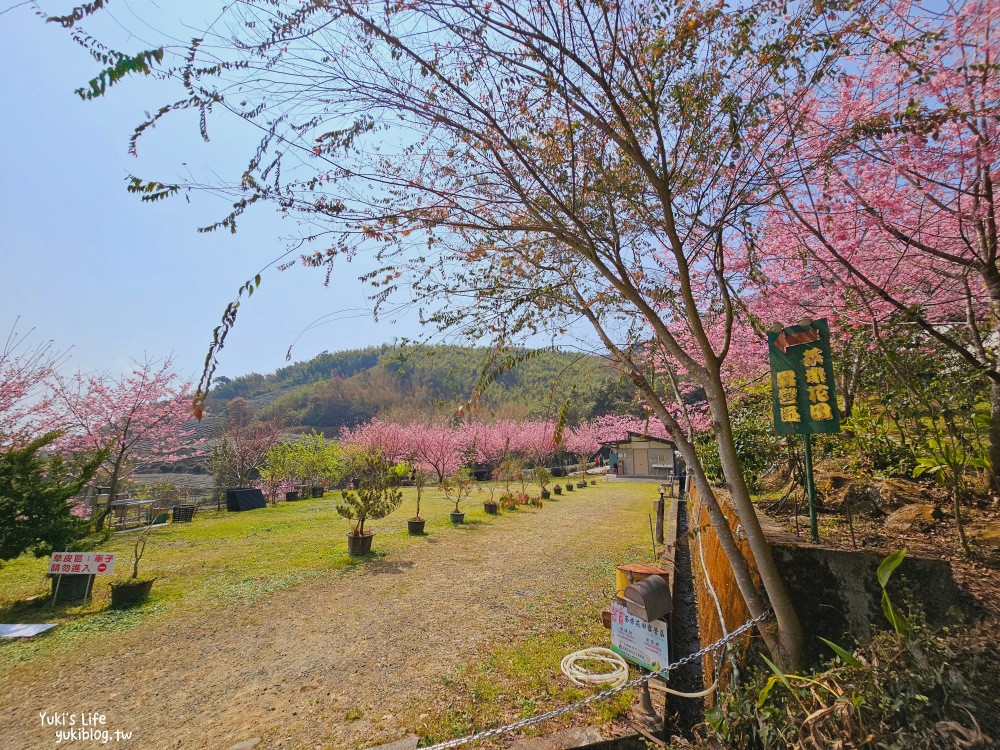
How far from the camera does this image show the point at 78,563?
250 inches

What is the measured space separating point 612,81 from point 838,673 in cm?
355

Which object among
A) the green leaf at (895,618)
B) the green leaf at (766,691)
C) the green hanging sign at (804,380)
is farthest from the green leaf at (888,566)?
the green hanging sign at (804,380)

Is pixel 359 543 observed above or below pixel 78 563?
below

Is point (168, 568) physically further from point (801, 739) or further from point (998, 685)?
point (998, 685)

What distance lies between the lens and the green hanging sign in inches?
113

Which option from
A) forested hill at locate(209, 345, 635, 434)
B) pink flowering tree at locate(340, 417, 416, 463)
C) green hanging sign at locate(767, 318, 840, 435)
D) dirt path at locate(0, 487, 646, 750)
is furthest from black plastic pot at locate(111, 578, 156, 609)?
pink flowering tree at locate(340, 417, 416, 463)

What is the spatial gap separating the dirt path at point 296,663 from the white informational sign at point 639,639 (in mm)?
1972

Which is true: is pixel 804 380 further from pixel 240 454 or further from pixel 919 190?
pixel 240 454

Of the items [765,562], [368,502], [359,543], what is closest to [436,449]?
[368,502]

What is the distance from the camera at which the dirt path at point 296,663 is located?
362 centimetres

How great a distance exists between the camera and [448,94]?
2.69 meters

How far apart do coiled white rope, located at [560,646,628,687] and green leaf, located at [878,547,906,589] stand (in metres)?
2.49

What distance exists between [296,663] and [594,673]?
3.28 m

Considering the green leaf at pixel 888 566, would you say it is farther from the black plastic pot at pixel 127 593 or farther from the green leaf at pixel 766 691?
the black plastic pot at pixel 127 593
